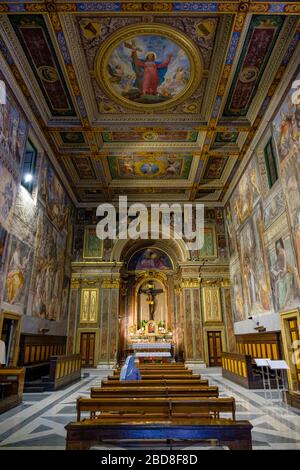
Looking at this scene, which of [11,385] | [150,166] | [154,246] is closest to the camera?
[11,385]

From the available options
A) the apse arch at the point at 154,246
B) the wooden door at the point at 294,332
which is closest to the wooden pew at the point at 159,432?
the wooden door at the point at 294,332

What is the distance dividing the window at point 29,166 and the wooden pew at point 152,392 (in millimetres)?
8525

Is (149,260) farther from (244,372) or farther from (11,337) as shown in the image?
(11,337)

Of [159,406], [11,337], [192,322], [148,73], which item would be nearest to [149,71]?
[148,73]

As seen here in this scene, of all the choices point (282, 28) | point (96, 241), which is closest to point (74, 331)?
point (96, 241)

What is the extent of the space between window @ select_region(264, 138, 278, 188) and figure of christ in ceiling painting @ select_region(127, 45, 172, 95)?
4.62 metres

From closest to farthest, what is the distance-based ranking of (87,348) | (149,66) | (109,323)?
(149,66), (87,348), (109,323)

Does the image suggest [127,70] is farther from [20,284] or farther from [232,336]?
[232,336]

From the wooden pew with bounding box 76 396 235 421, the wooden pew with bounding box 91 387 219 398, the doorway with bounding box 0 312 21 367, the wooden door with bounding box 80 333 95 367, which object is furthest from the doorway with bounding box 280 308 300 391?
the wooden door with bounding box 80 333 95 367

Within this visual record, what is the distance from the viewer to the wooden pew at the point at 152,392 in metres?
5.14

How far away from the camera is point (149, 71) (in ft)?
36.0

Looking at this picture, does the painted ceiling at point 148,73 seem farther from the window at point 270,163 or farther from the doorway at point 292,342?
the doorway at point 292,342

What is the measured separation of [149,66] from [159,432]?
1081 cm

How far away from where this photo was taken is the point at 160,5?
8.35 metres
